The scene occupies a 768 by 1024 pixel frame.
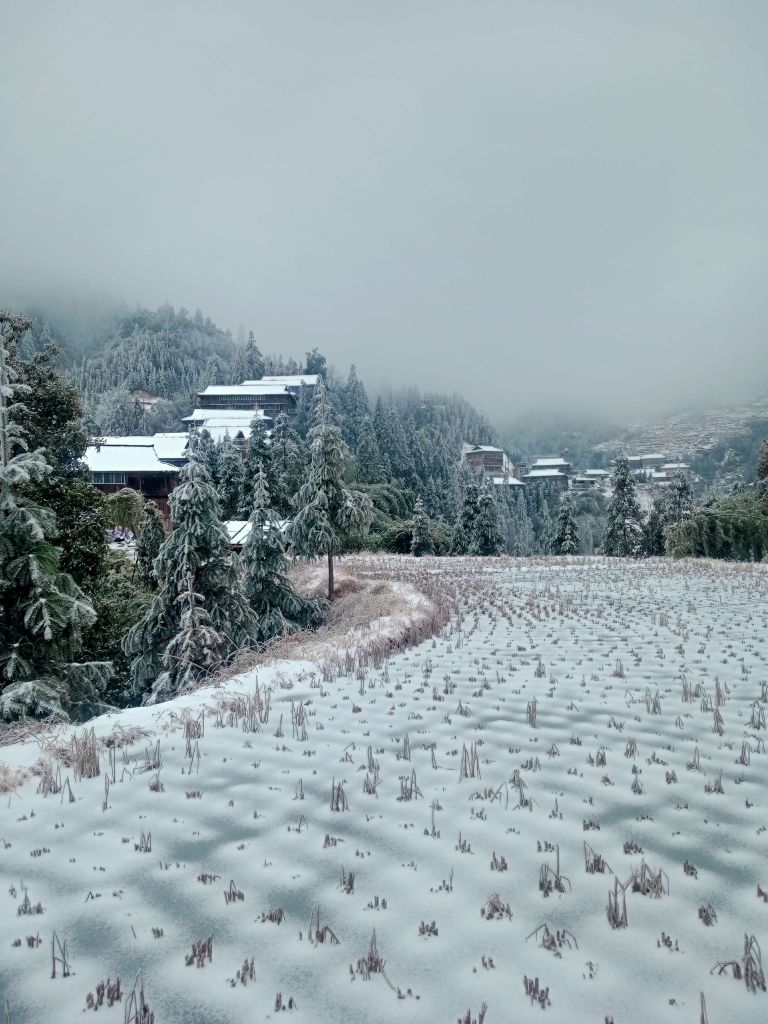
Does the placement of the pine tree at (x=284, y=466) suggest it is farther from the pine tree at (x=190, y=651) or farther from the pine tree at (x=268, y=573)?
the pine tree at (x=190, y=651)

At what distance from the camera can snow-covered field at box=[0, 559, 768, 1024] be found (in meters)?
3.28

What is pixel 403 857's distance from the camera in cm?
457

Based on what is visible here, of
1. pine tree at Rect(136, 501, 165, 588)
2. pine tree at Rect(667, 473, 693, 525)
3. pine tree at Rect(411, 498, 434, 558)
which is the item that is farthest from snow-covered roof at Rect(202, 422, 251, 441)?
pine tree at Rect(136, 501, 165, 588)

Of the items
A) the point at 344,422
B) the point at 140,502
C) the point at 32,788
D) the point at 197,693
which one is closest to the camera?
the point at 32,788

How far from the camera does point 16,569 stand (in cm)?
1145

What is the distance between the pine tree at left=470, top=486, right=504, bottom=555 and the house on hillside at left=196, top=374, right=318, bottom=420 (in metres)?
60.9

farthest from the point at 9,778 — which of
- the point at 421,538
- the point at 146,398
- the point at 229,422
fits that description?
the point at 146,398

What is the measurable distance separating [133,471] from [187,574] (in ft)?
151

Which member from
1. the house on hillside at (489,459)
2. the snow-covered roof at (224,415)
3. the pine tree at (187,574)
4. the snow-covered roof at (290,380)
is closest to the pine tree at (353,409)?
the snow-covered roof at (290,380)

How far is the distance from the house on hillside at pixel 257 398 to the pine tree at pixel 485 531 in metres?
60.9

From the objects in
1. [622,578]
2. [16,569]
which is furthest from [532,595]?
[16,569]

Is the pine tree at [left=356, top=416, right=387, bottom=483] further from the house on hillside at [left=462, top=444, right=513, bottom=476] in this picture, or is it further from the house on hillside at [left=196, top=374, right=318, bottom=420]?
the house on hillside at [left=462, top=444, right=513, bottom=476]

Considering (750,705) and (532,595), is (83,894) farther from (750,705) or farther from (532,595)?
(532,595)

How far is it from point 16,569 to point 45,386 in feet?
43.0
